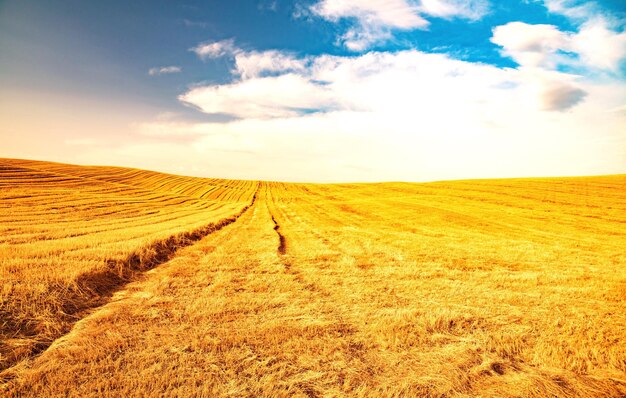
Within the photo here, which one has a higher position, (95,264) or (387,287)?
(95,264)

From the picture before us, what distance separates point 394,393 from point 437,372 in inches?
35.3

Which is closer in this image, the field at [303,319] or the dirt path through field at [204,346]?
the dirt path through field at [204,346]

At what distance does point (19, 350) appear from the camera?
451 cm

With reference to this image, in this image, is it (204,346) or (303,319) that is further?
(303,319)

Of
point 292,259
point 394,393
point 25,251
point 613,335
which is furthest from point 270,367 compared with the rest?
point 25,251

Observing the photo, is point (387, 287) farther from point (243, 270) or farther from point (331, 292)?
point (243, 270)

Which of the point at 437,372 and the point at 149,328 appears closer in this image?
the point at 437,372

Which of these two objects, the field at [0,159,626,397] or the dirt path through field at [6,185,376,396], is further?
the field at [0,159,626,397]

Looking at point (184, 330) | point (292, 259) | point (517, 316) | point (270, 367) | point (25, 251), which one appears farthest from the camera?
point (292, 259)

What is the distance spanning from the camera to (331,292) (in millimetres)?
7953

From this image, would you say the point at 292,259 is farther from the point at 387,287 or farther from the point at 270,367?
the point at 270,367

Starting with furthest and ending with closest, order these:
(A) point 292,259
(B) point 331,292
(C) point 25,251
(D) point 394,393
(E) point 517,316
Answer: (A) point 292,259 < (C) point 25,251 < (B) point 331,292 < (E) point 517,316 < (D) point 394,393

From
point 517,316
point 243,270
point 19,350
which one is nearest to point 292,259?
point 243,270

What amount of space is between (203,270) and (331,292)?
4.11 m
